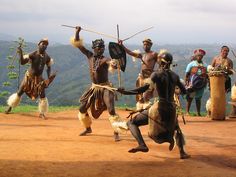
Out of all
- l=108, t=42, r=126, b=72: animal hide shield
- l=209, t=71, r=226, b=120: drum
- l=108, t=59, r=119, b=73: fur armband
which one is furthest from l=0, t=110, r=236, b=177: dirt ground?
l=209, t=71, r=226, b=120: drum

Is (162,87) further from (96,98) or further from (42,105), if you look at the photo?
(42,105)

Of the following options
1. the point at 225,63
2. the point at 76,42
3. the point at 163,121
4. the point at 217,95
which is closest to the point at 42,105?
the point at 76,42

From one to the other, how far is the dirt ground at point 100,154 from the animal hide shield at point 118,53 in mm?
1596

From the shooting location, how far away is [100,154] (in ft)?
26.1

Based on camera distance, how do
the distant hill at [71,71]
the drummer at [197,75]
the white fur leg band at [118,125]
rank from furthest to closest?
the distant hill at [71,71] → the drummer at [197,75] → the white fur leg band at [118,125]

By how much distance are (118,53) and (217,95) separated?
583 cm

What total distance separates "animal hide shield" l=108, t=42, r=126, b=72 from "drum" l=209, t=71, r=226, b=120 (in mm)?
5506

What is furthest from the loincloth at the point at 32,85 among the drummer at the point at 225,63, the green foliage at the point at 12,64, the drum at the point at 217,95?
the drummer at the point at 225,63

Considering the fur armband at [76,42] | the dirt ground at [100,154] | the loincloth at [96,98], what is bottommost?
the dirt ground at [100,154]

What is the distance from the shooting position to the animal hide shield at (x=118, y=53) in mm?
9438

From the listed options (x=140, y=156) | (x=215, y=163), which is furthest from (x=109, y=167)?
(x=215, y=163)

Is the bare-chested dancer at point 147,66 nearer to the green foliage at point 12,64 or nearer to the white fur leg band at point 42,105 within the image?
the white fur leg band at point 42,105

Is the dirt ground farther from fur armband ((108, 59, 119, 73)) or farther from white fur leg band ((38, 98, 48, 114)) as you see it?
white fur leg band ((38, 98, 48, 114))

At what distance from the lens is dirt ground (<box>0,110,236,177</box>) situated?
673 cm
